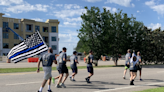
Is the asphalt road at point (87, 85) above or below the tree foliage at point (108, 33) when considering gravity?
below

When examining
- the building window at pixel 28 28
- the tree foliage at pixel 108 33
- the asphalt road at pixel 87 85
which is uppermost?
the building window at pixel 28 28

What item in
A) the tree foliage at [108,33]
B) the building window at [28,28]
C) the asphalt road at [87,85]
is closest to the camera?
the asphalt road at [87,85]

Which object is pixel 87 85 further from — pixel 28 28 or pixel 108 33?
pixel 28 28

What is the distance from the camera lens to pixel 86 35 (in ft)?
85.8

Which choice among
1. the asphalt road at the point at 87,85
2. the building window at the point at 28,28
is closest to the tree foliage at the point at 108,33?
the asphalt road at the point at 87,85

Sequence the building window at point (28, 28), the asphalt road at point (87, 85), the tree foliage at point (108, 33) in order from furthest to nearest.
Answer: the building window at point (28, 28), the tree foliage at point (108, 33), the asphalt road at point (87, 85)

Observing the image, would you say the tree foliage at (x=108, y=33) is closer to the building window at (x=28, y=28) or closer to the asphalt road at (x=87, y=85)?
the asphalt road at (x=87, y=85)

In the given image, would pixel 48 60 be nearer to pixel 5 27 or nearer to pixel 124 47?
pixel 124 47

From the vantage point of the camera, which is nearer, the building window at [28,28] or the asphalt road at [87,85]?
the asphalt road at [87,85]

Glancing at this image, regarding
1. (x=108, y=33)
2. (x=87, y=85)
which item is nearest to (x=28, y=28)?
(x=108, y=33)

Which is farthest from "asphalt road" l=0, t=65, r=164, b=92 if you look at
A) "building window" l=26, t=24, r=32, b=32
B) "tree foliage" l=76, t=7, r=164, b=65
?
"building window" l=26, t=24, r=32, b=32

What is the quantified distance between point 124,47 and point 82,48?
614cm

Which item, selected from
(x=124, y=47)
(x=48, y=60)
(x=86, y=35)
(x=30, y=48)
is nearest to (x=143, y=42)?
(x=124, y=47)

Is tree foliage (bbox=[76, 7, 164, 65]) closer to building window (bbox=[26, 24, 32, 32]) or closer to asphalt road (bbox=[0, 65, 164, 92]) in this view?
asphalt road (bbox=[0, 65, 164, 92])
